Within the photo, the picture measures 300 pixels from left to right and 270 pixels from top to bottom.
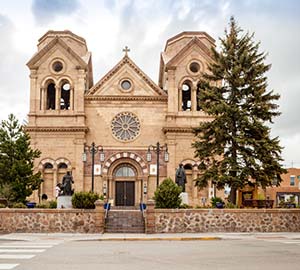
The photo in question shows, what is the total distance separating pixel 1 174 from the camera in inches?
1531

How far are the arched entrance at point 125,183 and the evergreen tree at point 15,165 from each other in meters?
8.71

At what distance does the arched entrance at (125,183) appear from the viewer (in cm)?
4662

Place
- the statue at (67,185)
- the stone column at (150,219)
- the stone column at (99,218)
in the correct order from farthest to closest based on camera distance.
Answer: the statue at (67,185) < the stone column at (99,218) < the stone column at (150,219)

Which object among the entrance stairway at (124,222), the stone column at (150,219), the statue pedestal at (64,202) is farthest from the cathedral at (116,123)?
the stone column at (150,219)

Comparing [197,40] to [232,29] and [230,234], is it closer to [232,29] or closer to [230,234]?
[232,29]

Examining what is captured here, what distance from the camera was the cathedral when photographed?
4578 cm

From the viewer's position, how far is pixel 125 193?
46.7 meters

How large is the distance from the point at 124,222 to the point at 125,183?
1785cm

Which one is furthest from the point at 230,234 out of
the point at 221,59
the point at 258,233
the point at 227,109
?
the point at 221,59

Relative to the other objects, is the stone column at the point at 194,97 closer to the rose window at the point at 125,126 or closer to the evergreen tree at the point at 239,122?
the rose window at the point at 125,126

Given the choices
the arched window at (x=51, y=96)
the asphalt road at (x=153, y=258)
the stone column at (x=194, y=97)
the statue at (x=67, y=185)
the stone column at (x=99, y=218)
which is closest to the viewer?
the asphalt road at (x=153, y=258)

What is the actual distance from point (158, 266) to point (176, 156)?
33429 mm

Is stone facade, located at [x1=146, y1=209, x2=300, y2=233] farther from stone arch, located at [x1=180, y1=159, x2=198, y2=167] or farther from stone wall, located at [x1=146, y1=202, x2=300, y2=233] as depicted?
stone arch, located at [x1=180, y1=159, x2=198, y2=167]

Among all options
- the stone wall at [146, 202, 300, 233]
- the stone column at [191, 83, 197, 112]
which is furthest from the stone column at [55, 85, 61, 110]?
the stone wall at [146, 202, 300, 233]
